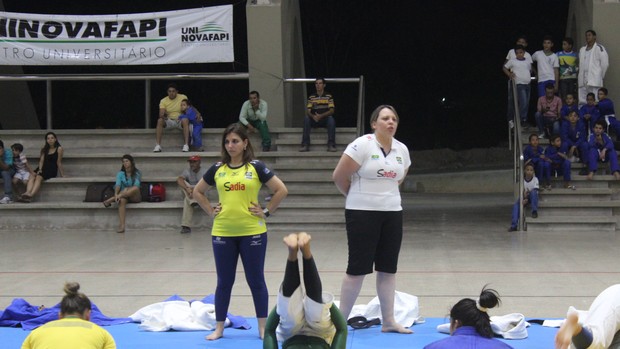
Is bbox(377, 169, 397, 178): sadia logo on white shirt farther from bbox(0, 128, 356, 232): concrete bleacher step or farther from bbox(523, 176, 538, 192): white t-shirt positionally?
bbox(523, 176, 538, 192): white t-shirt

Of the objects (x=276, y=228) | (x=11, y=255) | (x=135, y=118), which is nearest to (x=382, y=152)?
(x=11, y=255)

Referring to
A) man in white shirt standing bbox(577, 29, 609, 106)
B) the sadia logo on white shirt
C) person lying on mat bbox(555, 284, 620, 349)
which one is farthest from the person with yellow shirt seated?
person lying on mat bbox(555, 284, 620, 349)

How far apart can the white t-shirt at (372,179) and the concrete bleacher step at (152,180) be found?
24.3 ft

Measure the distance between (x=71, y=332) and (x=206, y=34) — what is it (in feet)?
37.2

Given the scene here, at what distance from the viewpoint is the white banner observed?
15.3 m

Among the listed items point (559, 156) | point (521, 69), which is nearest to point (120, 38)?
point (521, 69)

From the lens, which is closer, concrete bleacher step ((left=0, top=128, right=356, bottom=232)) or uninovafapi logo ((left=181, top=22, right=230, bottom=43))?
concrete bleacher step ((left=0, top=128, right=356, bottom=232))

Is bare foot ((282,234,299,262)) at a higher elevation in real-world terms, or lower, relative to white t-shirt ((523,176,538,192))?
higher

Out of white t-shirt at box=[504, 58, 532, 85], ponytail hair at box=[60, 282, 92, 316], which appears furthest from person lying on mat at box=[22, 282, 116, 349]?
white t-shirt at box=[504, 58, 532, 85]

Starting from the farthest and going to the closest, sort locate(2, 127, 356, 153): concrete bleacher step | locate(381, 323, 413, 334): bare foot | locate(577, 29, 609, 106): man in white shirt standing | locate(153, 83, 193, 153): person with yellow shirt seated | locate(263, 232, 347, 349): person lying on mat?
locate(2, 127, 356, 153): concrete bleacher step < locate(153, 83, 193, 153): person with yellow shirt seated < locate(577, 29, 609, 106): man in white shirt standing < locate(381, 323, 413, 334): bare foot < locate(263, 232, 347, 349): person lying on mat

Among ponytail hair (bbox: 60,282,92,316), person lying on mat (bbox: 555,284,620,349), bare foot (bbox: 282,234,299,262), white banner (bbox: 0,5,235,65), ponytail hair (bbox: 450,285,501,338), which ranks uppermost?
white banner (bbox: 0,5,235,65)

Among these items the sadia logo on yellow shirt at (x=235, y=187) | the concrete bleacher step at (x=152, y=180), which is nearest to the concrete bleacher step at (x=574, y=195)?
the concrete bleacher step at (x=152, y=180)

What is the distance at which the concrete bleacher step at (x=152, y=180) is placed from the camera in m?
13.9

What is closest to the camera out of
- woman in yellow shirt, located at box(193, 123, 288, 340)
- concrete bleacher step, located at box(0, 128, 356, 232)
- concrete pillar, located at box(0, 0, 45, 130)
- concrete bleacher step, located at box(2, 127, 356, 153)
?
woman in yellow shirt, located at box(193, 123, 288, 340)
